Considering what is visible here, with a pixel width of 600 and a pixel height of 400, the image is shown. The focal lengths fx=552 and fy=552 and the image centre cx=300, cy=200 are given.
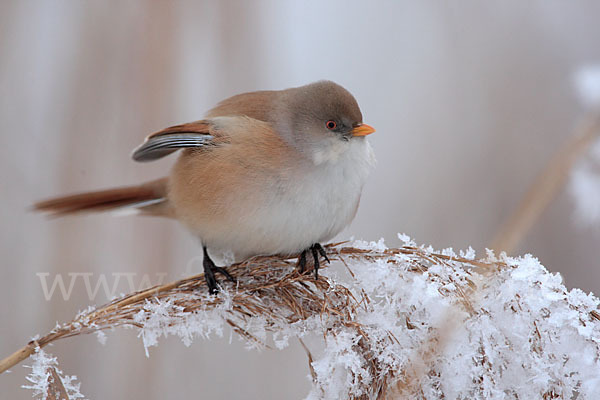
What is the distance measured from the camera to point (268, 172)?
168 cm

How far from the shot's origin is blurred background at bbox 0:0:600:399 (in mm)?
2475

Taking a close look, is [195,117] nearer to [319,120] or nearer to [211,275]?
[319,120]

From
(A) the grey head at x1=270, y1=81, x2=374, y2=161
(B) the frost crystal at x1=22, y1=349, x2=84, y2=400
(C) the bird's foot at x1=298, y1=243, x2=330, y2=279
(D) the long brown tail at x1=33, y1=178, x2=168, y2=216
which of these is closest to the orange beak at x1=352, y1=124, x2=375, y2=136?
(A) the grey head at x1=270, y1=81, x2=374, y2=161

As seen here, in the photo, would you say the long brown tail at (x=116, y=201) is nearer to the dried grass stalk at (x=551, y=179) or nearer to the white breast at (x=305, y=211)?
the white breast at (x=305, y=211)

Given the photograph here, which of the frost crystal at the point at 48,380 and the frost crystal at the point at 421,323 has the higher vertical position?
the frost crystal at the point at 421,323

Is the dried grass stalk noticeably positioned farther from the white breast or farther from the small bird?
the white breast

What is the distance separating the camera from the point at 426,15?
10.9 ft

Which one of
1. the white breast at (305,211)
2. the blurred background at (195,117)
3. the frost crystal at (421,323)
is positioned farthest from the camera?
the blurred background at (195,117)

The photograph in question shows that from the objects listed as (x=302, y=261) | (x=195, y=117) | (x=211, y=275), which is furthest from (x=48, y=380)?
(x=195, y=117)

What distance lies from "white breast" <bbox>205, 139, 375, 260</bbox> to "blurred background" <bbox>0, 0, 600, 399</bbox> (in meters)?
0.72

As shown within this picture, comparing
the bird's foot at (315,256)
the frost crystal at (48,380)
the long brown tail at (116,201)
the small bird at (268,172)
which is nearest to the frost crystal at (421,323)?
the frost crystal at (48,380)

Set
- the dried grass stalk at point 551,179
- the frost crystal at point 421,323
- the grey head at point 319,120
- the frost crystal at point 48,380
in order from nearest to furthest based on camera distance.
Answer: the dried grass stalk at point 551,179
the frost crystal at point 421,323
the frost crystal at point 48,380
the grey head at point 319,120

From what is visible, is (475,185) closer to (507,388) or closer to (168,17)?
(168,17)

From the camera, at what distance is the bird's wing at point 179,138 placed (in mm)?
1792
